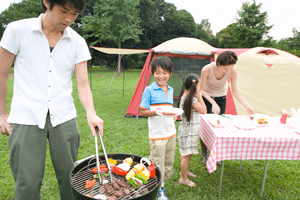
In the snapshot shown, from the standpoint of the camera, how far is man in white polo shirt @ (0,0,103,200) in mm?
1185

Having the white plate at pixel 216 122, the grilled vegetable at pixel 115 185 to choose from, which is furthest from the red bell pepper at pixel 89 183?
the white plate at pixel 216 122

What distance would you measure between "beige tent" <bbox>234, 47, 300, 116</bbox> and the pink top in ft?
7.65

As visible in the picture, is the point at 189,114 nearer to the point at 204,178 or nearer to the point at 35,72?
the point at 204,178

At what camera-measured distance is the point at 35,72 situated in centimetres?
124

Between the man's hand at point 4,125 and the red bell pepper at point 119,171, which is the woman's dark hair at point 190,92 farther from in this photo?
the man's hand at point 4,125

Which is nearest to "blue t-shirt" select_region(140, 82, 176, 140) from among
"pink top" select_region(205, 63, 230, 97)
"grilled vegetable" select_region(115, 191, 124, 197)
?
"grilled vegetable" select_region(115, 191, 124, 197)

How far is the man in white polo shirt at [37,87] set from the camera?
1.18 meters

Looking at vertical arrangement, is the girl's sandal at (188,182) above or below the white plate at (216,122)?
below

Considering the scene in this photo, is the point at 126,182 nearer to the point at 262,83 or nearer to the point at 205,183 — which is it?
the point at 205,183

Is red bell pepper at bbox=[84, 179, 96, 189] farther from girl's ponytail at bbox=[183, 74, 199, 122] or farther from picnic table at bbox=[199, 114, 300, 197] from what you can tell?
girl's ponytail at bbox=[183, 74, 199, 122]

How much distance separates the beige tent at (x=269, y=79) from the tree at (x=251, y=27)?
2072 cm

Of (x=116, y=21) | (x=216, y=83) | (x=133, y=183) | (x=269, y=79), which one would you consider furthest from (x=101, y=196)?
(x=116, y=21)

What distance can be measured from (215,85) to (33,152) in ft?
8.13

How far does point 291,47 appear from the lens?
23000mm
